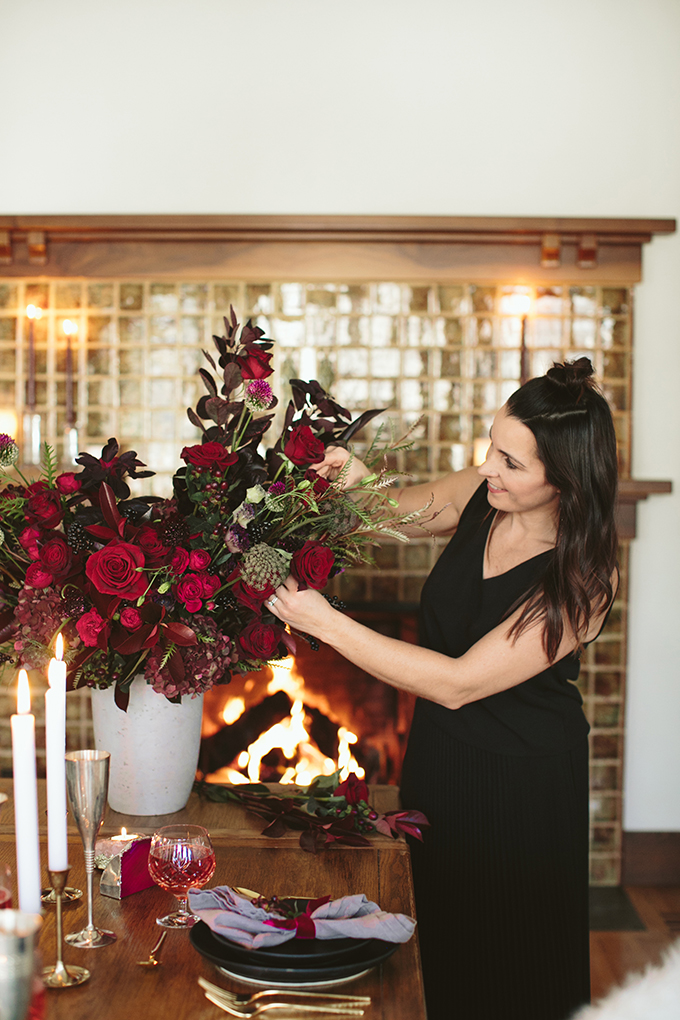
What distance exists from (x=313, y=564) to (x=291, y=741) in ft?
5.82

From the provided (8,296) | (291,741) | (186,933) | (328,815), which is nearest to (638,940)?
(291,741)

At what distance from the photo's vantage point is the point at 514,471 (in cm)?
146

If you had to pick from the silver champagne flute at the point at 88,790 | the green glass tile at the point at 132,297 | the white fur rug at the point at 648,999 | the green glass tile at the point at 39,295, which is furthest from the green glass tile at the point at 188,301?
the white fur rug at the point at 648,999

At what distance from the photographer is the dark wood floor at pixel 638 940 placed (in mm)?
2230

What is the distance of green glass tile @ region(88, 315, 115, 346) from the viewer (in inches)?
108

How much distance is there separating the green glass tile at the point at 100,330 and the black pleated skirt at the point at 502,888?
5.99 ft

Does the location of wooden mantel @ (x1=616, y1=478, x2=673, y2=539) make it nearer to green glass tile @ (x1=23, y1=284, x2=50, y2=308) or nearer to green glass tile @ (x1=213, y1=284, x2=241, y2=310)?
green glass tile @ (x1=213, y1=284, x2=241, y2=310)

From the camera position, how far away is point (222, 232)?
8.70 feet

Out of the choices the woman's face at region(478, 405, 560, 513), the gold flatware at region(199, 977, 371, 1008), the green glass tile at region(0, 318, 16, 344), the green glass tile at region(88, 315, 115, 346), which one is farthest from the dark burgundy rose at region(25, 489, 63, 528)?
the green glass tile at region(0, 318, 16, 344)

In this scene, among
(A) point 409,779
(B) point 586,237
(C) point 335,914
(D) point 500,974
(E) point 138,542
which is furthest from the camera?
(B) point 586,237

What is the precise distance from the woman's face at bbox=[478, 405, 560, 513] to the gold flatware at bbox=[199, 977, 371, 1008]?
33.7 inches
